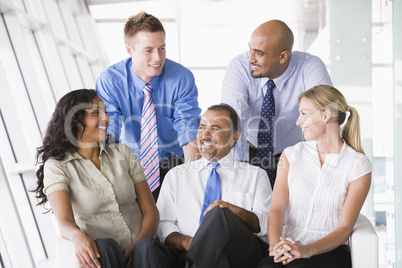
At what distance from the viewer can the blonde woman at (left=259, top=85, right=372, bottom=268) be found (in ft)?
7.14

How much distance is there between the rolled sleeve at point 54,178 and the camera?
214 cm

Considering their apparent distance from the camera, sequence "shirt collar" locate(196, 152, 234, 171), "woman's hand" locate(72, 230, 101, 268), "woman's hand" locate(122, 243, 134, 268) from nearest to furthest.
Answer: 1. "woman's hand" locate(72, 230, 101, 268)
2. "woman's hand" locate(122, 243, 134, 268)
3. "shirt collar" locate(196, 152, 234, 171)

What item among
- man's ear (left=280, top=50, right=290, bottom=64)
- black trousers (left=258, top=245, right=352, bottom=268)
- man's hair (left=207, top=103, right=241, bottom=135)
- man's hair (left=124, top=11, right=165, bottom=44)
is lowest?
black trousers (left=258, top=245, right=352, bottom=268)

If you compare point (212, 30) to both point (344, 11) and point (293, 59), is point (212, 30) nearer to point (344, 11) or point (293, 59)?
point (344, 11)

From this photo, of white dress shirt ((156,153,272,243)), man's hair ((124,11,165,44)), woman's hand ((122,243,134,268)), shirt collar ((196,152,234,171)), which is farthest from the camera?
man's hair ((124,11,165,44))

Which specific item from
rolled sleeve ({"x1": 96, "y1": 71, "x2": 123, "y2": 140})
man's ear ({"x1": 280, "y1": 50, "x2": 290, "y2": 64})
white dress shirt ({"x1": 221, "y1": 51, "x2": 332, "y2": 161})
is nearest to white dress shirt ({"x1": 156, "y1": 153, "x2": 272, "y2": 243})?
white dress shirt ({"x1": 221, "y1": 51, "x2": 332, "y2": 161})

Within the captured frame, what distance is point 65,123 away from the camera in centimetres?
224

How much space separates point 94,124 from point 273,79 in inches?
48.0

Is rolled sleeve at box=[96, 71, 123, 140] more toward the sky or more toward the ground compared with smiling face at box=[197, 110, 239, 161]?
more toward the sky

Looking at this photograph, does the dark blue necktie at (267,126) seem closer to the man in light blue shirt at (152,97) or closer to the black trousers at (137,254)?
the man in light blue shirt at (152,97)

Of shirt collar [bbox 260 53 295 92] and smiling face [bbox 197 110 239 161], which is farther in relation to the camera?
shirt collar [bbox 260 53 295 92]

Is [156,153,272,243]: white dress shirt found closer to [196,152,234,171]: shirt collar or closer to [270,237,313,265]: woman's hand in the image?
[196,152,234,171]: shirt collar

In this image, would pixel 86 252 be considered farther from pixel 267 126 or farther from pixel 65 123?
pixel 267 126

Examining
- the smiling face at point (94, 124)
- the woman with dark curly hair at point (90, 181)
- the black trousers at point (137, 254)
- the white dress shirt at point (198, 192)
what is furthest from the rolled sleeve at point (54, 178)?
the white dress shirt at point (198, 192)
